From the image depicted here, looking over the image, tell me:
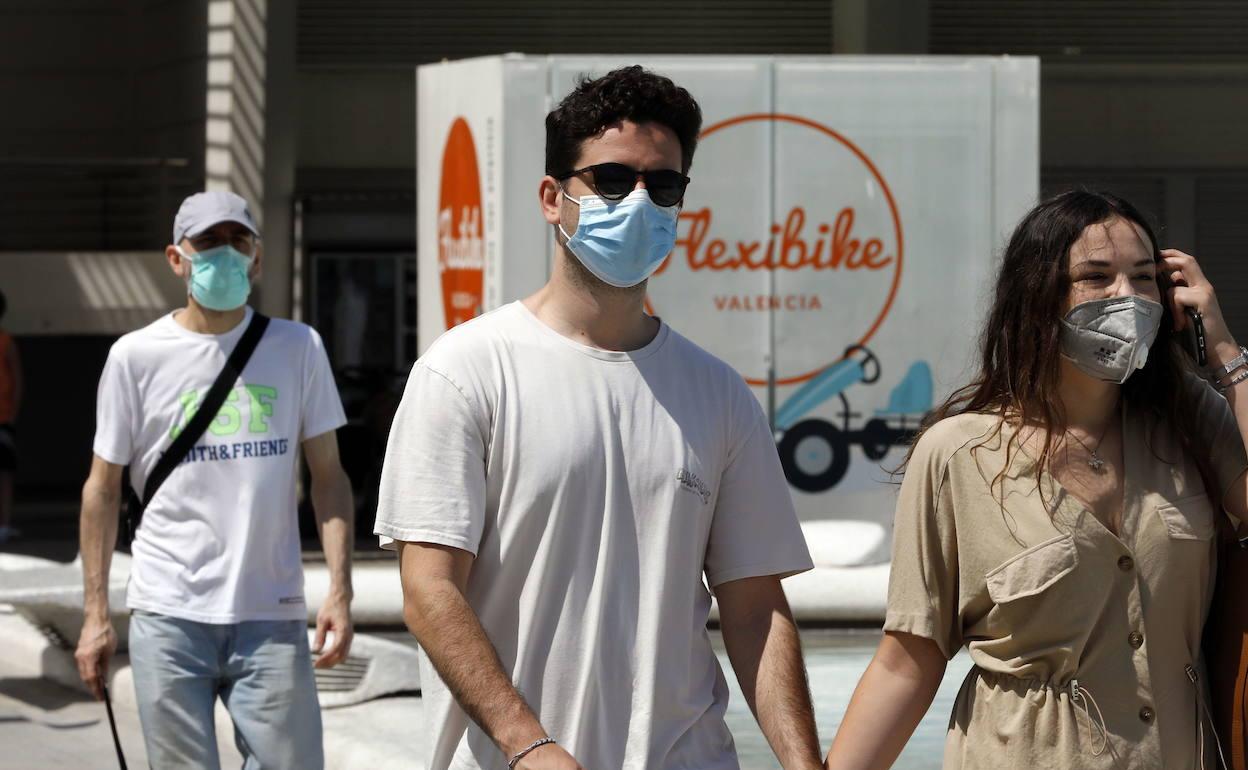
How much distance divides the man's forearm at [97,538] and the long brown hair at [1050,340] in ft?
8.71

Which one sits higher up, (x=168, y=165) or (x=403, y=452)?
(x=168, y=165)

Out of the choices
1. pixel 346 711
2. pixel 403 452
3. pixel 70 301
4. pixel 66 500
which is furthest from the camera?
pixel 66 500

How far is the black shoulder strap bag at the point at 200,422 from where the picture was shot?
504 centimetres

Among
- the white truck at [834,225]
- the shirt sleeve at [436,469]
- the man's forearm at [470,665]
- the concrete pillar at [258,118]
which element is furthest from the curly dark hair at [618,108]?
the concrete pillar at [258,118]

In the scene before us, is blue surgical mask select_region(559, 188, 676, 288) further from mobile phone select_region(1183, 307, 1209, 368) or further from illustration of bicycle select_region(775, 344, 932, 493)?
illustration of bicycle select_region(775, 344, 932, 493)

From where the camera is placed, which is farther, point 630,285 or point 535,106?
point 535,106

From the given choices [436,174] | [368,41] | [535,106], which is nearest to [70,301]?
[368,41]

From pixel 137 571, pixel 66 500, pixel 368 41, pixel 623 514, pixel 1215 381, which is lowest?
pixel 66 500

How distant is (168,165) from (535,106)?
26.1 feet

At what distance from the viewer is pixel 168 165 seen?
19094 millimetres

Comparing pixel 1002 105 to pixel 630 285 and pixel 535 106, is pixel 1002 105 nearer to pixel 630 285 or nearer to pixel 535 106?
pixel 535 106

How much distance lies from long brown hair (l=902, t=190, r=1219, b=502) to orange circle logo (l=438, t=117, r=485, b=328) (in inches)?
359

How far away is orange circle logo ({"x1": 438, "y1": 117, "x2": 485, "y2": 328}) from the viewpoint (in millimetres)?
12523

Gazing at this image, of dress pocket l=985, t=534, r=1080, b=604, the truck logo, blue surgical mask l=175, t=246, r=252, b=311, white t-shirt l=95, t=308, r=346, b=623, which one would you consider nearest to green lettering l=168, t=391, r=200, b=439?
white t-shirt l=95, t=308, r=346, b=623
